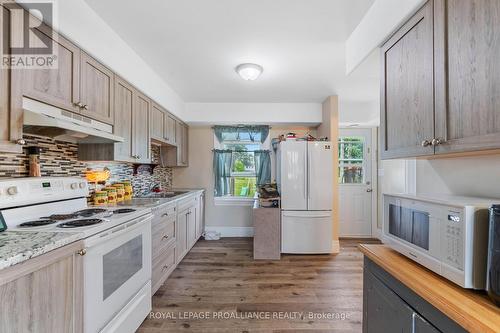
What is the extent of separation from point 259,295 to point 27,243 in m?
2.03

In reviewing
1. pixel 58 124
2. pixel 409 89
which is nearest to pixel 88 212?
pixel 58 124

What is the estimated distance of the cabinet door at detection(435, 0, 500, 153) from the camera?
0.87 metres

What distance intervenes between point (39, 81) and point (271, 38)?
177cm

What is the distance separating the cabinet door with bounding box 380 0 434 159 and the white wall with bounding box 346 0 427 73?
0.06 metres

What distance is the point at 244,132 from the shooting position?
4609 mm

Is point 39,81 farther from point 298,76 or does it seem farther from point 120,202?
point 298,76

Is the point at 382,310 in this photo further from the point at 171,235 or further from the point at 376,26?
the point at 171,235

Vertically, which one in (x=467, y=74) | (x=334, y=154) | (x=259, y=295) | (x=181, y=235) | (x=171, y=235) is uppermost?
(x=467, y=74)

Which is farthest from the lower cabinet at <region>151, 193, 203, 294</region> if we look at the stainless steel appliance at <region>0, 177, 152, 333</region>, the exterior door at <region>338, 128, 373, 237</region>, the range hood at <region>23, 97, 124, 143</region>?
the exterior door at <region>338, 128, 373, 237</region>

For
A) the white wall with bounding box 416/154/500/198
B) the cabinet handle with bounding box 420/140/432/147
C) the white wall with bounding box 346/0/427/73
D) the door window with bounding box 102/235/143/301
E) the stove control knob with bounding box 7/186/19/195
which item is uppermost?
the white wall with bounding box 346/0/427/73

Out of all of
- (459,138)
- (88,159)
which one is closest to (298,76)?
(459,138)

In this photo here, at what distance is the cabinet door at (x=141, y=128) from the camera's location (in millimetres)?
2551

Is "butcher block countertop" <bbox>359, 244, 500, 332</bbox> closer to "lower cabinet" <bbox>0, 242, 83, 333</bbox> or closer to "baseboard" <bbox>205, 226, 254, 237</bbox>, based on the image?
"lower cabinet" <bbox>0, 242, 83, 333</bbox>

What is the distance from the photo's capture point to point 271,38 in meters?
2.18
